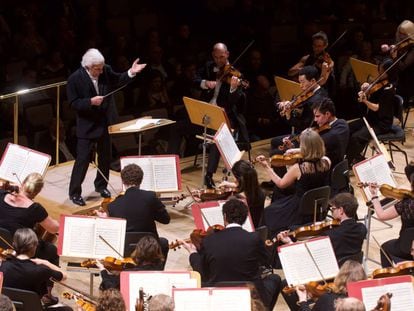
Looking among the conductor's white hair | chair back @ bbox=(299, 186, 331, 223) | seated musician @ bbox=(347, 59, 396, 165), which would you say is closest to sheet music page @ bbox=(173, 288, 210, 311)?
chair back @ bbox=(299, 186, 331, 223)

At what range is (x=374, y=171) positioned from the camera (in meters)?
7.61

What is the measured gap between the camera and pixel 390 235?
8.70 meters

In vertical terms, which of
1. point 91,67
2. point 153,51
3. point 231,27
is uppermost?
point 231,27

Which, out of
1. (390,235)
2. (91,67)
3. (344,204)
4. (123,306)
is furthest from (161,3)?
(123,306)

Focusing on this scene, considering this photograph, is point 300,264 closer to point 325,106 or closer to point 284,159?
point 284,159

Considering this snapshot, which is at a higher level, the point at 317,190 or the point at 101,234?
the point at 317,190

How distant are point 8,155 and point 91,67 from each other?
3.74 feet

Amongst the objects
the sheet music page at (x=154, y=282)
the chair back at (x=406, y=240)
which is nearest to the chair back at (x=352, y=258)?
→ the chair back at (x=406, y=240)

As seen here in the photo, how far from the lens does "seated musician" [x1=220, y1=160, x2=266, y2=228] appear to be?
7.55m

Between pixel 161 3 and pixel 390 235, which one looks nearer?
pixel 390 235

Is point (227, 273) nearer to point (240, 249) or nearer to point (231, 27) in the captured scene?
point (240, 249)

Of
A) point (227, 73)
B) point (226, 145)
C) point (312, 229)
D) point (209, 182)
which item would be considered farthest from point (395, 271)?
point (227, 73)

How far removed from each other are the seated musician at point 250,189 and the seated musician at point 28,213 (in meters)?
1.56

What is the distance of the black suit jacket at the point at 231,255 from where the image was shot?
21.0 feet
